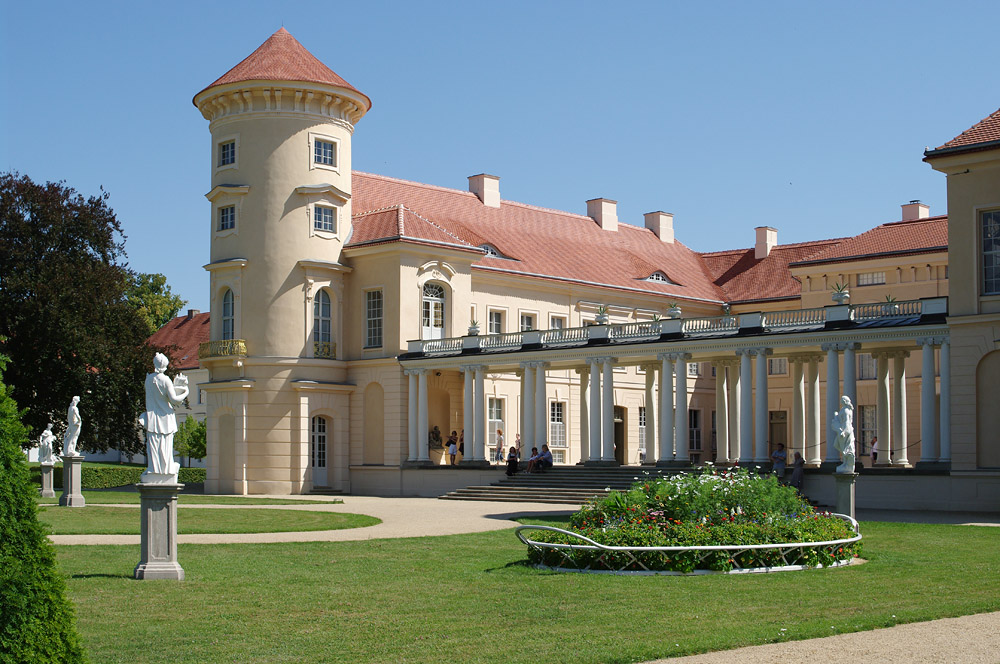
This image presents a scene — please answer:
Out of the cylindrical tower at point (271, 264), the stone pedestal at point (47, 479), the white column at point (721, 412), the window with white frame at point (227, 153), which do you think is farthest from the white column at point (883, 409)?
the stone pedestal at point (47, 479)

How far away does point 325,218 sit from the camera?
4962 centimetres

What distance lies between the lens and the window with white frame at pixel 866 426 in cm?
5274

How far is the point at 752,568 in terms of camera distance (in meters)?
17.7

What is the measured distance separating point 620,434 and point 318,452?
1579 centimetres

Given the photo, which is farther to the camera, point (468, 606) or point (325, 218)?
point (325, 218)

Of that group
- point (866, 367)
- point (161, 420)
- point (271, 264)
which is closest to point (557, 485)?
point (271, 264)

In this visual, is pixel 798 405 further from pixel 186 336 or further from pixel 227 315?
pixel 186 336

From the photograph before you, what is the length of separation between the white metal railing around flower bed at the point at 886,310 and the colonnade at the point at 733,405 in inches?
38.9

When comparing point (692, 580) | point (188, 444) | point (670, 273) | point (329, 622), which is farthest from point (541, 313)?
point (329, 622)

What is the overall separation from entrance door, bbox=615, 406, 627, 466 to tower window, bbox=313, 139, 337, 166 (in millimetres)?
18213

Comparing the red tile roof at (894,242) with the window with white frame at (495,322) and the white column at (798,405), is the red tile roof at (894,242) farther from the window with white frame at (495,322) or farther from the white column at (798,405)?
the window with white frame at (495,322)

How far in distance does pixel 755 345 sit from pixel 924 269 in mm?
16125

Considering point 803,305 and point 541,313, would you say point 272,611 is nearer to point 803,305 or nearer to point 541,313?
point 541,313

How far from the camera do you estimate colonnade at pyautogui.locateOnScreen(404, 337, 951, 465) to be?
3609cm
